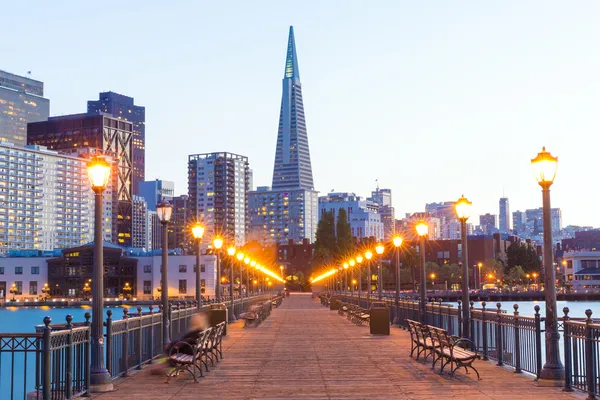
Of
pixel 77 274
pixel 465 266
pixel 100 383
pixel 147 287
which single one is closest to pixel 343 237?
pixel 147 287

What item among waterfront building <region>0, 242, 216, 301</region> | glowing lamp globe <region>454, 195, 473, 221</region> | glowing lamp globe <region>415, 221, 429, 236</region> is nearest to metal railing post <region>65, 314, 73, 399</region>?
glowing lamp globe <region>454, 195, 473, 221</region>

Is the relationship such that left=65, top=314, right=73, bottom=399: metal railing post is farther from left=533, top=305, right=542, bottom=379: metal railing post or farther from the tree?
the tree

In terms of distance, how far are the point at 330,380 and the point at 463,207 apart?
29.1 feet

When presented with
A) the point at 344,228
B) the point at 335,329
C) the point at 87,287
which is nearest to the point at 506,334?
the point at 335,329

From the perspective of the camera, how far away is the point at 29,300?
16788cm

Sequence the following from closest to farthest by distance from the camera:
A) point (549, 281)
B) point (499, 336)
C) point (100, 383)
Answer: point (100, 383), point (549, 281), point (499, 336)

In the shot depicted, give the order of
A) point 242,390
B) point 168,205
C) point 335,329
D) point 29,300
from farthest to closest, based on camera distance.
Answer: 1. point 29,300
2. point 335,329
3. point 168,205
4. point 242,390

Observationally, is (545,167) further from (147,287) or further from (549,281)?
(147,287)

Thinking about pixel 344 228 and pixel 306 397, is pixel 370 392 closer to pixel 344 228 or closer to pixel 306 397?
pixel 306 397

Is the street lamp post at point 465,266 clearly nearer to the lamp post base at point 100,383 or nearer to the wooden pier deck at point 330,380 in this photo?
the wooden pier deck at point 330,380

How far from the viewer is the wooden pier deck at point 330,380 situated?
50.3 ft

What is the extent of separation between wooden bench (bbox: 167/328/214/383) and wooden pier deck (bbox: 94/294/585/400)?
294 mm

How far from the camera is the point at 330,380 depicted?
17625mm

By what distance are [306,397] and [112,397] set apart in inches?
144
